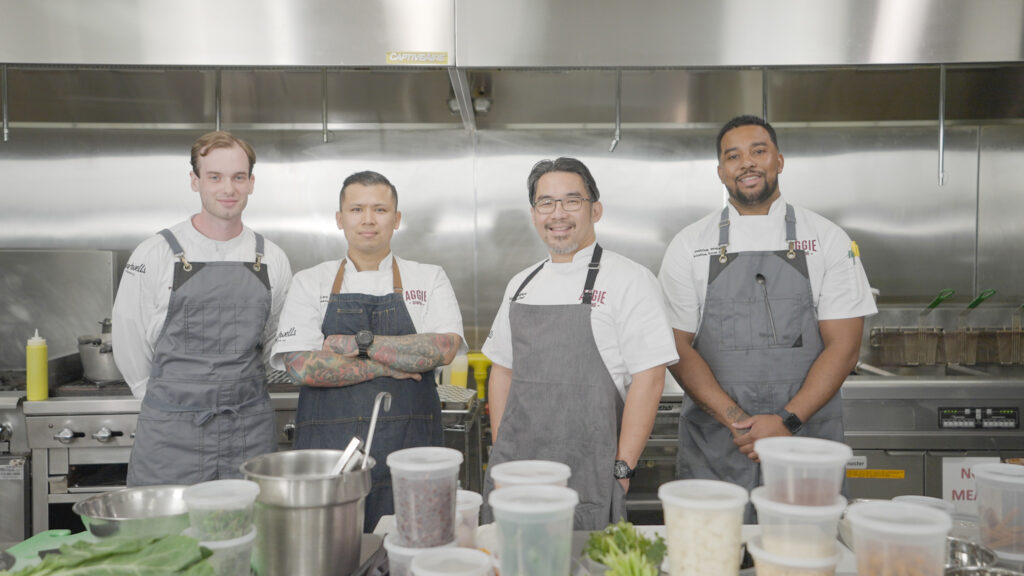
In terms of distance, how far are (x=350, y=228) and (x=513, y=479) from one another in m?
1.36

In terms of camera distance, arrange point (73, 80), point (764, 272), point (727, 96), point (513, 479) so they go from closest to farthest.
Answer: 1. point (513, 479)
2. point (764, 272)
3. point (73, 80)
4. point (727, 96)

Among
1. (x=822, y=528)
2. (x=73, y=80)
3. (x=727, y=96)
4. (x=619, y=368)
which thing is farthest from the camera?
(x=727, y=96)

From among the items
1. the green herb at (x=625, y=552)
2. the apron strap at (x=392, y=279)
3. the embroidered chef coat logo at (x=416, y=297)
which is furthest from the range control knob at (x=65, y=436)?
the green herb at (x=625, y=552)

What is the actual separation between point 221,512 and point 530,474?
54 centimetres

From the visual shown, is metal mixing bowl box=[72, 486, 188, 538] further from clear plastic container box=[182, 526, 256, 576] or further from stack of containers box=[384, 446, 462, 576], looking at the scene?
stack of containers box=[384, 446, 462, 576]

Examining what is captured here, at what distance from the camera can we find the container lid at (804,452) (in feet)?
4.06

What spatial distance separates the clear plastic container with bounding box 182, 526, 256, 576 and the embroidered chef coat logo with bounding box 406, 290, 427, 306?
1.32m

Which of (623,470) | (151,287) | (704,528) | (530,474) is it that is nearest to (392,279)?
(151,287)

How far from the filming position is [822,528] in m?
1.23

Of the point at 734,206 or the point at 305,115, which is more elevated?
the point at 305,115

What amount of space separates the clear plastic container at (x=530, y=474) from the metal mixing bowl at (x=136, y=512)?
1.87ft

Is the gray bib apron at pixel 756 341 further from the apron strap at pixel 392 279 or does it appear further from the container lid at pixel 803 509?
the container lid at pixel 803 509

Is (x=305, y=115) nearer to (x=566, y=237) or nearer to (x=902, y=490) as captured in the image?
A: (x=566, y=237)

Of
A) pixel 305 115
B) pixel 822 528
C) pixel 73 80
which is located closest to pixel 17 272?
pixel 73 80
